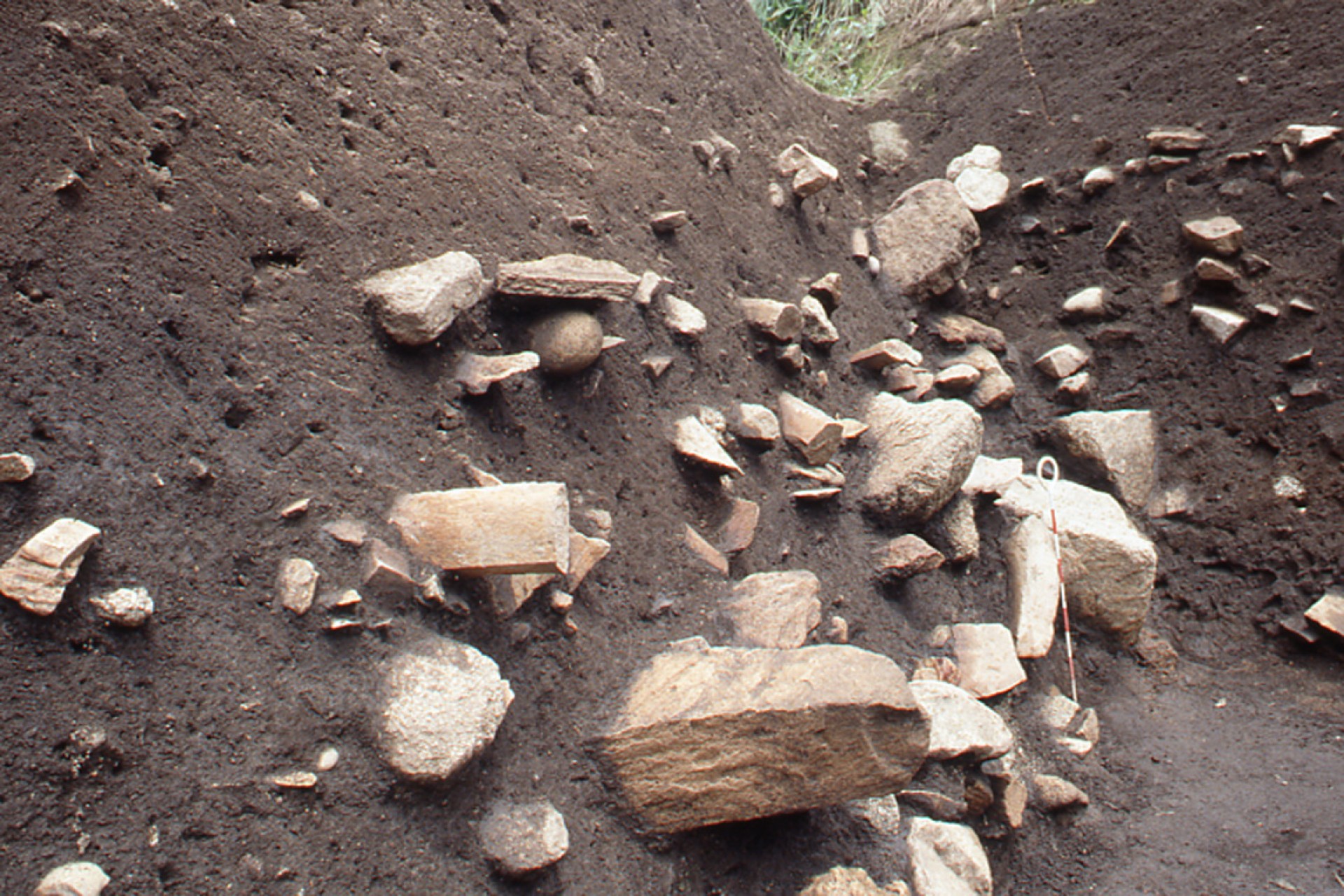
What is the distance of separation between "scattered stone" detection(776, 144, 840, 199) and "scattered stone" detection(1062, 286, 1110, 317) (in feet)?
3.21

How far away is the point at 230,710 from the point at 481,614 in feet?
1.40

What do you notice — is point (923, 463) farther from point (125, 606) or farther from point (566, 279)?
point (125, 606)

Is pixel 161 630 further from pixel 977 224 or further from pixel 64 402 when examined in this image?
pixel 977 224

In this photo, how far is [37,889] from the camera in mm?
1080

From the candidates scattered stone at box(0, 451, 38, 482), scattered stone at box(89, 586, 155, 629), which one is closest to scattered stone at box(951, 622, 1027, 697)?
scattered stone at box(89, 586, 155, 629)

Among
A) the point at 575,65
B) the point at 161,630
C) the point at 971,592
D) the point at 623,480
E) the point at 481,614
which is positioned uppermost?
the point at 575,65

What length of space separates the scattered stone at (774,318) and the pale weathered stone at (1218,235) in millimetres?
1502

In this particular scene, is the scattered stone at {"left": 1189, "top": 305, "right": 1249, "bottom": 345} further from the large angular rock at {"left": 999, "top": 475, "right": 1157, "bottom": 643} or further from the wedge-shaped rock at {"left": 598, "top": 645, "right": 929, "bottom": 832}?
the wedge-shaped rock at {"left": 598, "top": 645, "right": 929, "bottom": 832}

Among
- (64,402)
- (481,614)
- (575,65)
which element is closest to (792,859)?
(481,614)

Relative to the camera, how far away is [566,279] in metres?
1.88

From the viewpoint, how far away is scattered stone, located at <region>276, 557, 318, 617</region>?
1.39 m

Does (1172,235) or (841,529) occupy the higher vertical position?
(841,529)

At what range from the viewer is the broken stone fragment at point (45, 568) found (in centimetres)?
115

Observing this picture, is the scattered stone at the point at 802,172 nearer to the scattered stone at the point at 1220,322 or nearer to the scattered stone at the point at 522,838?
the scattered stone at the point at 1220,322
